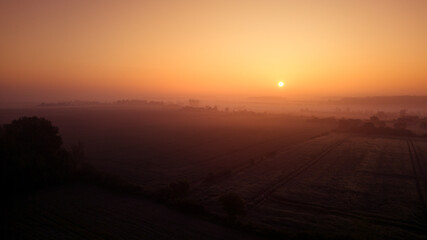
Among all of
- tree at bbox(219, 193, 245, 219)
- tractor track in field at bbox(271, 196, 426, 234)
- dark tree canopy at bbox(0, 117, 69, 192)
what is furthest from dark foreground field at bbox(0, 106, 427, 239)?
dark tree canopy at bbox(0, 117, 69, 192)

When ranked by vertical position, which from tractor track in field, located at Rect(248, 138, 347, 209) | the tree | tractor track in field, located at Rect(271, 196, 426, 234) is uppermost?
the tree

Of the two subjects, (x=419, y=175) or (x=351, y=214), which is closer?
(x=351, y=214)

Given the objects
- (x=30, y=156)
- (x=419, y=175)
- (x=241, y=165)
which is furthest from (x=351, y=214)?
(x=30, y=156)

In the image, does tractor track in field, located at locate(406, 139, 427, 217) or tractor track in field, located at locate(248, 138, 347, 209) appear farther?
tractor track in field, located at locate(406, 139, 427, 217)

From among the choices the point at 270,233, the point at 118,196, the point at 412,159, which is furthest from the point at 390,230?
the point at 412,159

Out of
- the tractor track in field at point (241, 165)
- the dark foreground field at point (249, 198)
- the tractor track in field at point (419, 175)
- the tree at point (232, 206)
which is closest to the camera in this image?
the dark foreground field at point (249, 198)

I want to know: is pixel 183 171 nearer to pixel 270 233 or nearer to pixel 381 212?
pixel 270 233

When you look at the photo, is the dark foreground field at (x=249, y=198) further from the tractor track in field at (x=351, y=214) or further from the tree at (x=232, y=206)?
the tree at (x=232, y=206)

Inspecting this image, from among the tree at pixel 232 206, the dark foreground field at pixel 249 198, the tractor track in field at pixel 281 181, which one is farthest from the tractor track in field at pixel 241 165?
the tree at pixel 232 206

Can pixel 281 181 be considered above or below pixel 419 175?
above

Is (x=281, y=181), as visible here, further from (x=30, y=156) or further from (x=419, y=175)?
(x=30, y=156)

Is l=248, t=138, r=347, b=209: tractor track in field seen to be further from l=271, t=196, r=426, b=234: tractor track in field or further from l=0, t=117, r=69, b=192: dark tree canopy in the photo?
l=0, t=117, r=69, b=192: dark tree canopy

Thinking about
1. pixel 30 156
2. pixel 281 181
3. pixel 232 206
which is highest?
pixel 30 156
